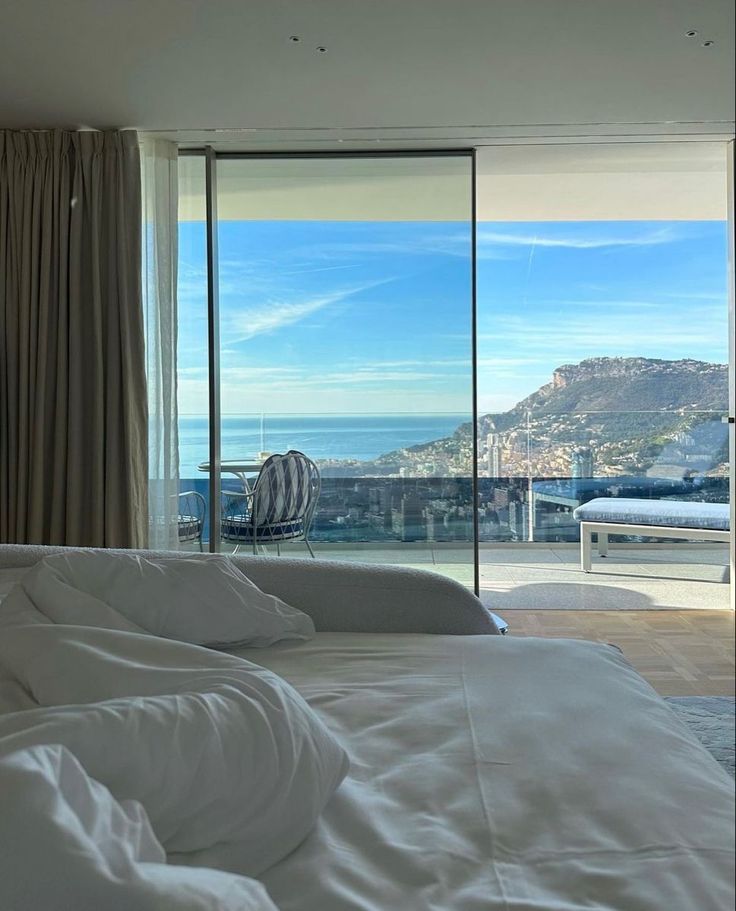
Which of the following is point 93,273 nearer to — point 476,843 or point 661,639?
point 661,639

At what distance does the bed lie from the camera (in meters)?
0.73

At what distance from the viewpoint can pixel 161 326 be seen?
4.06 meters

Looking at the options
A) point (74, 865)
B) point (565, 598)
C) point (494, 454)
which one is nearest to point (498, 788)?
point (74, 865)

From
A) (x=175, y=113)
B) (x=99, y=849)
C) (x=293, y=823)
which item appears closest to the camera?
(x=99, y=849)

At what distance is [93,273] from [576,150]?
243 centimetres

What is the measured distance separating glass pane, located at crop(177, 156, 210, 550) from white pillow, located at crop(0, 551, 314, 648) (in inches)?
102

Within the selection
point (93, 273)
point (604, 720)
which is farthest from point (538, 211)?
point (604, 720)

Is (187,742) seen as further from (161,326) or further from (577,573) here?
(577,573)

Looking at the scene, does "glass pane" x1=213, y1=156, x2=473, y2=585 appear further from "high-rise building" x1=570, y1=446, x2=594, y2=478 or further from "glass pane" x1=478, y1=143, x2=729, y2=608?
"high-rise building" x1=570, y1=446, x2=594, y2=478

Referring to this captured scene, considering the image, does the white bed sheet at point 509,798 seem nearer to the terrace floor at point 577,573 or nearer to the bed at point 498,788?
the bed at point 498,788

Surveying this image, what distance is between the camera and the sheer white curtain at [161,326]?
4043 mm

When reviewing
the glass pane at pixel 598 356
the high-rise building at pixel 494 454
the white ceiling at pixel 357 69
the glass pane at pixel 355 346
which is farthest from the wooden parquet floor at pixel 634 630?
the high-rise building at pixel 494 454

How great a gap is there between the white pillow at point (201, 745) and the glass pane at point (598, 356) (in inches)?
146

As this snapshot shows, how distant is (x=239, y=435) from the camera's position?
4246mm
